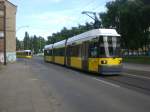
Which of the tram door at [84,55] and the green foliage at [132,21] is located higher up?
the green foliage at [132,21]

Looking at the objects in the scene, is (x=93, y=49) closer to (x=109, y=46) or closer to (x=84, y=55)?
(x=109, y=46)

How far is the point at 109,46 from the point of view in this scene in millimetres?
28250

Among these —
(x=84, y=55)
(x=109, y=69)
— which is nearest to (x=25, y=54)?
(x=84, y=55)

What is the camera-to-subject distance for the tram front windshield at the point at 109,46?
92.3 feet

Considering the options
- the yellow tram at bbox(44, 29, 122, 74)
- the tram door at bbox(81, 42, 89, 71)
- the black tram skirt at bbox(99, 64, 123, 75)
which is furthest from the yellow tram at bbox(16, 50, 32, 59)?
the black tram skirt at bbox(99, 64, 123, 75)

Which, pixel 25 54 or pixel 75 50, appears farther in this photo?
pixel 25 54

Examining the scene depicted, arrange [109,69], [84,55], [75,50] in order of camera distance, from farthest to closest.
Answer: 1. [75,50]
2. [84,55]
3. [109,69]

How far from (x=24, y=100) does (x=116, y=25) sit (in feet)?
250

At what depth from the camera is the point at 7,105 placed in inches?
554

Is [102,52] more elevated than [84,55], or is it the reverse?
[102,52]

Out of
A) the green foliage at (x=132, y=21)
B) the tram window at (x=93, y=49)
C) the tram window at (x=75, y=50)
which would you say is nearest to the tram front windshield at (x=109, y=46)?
the tram window at (x=93, y=49)

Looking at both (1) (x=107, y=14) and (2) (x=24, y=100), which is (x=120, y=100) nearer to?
(2) (x=24, y=100)

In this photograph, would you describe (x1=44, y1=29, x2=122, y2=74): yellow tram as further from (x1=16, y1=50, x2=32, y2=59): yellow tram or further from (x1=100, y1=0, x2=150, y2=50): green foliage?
(x1=16, y1=50, x2=32, y2=59): yellow tram

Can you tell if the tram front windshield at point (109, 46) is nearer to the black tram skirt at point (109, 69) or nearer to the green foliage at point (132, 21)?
the black tram skirt at point (109, 69)
